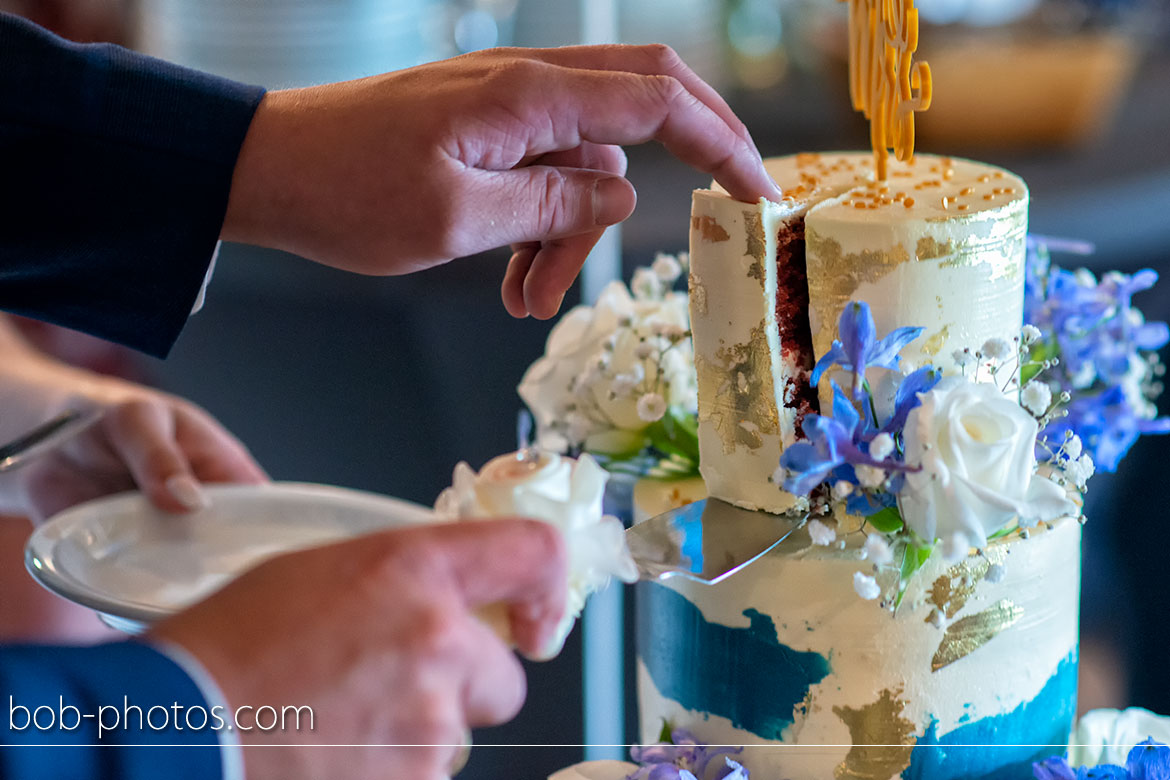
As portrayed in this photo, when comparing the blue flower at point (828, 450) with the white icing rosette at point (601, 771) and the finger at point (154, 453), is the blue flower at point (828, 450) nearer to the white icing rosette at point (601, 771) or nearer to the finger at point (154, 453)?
the white icing rosette at point (601, 771)

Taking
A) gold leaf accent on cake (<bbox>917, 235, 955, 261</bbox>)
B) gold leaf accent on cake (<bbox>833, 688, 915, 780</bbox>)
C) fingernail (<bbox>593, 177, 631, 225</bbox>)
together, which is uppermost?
fingernail (<bbox>593, 177, 631, 225</bbox>)

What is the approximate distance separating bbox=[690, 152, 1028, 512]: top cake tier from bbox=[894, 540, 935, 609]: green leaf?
0.09 meters

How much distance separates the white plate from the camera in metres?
0.78

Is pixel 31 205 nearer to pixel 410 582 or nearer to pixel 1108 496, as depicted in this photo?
pixel 410 582

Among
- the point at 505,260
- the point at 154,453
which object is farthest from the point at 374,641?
the point at 505,260

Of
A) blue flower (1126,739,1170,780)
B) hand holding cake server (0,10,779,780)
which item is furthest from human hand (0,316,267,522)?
blue flower (1126,739,1170,780)

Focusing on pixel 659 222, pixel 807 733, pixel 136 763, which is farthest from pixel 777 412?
pixel 659 222

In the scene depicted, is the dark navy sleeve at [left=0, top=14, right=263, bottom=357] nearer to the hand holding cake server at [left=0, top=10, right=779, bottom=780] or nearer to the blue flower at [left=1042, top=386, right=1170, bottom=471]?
the hand holding cake server at [left=0, top=10, right=779, bottom=780]

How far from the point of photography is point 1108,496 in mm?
2205

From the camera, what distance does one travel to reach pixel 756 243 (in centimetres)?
65

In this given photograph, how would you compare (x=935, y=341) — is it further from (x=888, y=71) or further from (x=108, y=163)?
(x=108, y=163)

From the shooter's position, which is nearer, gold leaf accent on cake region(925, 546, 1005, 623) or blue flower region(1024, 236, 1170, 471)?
gold leaf accent on cake region(925, 546, 1005, 623)

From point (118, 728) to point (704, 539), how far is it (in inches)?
13.1

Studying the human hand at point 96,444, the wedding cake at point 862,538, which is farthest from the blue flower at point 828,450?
the human hand at point 96,444
